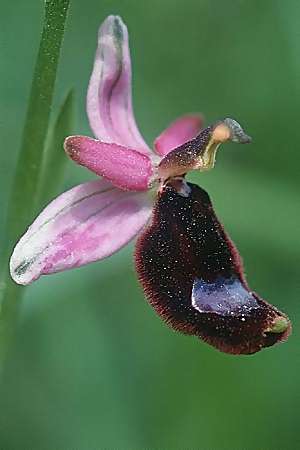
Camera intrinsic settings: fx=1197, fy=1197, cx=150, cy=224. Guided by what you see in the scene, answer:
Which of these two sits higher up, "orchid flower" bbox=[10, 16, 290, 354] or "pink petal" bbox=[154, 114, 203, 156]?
"pink petal" bbox=[154, 114, 203, 156]

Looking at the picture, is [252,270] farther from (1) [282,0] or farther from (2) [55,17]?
(2) [55,17]

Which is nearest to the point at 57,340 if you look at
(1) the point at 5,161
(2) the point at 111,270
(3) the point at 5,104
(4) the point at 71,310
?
(4) the point at 71,310

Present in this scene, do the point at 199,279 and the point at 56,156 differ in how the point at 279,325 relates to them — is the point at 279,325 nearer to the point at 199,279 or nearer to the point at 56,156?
the point at 199,279

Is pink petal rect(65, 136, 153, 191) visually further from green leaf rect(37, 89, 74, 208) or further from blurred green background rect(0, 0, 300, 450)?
blurred green background rect(0, 0, 300, 450)

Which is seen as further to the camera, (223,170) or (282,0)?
(282,0)

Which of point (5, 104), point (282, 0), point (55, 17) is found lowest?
point (5, 104)

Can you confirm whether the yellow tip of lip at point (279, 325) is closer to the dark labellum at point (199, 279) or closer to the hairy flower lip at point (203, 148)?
the dark labellum at point (199, 279)

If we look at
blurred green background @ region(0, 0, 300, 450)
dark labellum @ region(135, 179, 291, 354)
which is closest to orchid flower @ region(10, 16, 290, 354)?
dark labellum @ region(135, 179, 291, 354)
